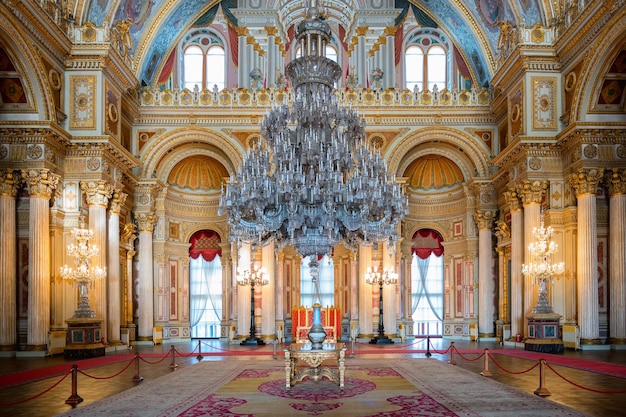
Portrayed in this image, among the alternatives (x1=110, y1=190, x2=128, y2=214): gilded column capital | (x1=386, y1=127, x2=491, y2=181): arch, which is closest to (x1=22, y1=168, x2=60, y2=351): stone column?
(x1=110, y1=190, x2=128, y2=214): gilded column capital

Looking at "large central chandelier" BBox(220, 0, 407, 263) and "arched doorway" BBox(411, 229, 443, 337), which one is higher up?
"large central chandelier" BBox(220, 0, 407, 263)

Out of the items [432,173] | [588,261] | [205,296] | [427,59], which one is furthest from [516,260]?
[205,296]

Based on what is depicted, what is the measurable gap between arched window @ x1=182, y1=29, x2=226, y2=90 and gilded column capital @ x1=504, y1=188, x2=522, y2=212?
12.6 metres

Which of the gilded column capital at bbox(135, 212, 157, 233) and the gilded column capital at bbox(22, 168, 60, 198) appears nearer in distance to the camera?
the gilded column capital at bbox(22, 168, 60, 198)

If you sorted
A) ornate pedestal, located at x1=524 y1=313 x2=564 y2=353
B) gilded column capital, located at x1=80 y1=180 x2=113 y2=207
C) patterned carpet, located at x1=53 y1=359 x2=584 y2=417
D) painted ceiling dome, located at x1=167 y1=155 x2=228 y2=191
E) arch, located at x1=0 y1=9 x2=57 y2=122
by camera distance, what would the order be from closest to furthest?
patterned carpet, located at x1=53 y1=359 x2=584 y2=417 < arch, located at x1=0 y1=9 x2=57 y2=122 < ornate pedestal, located at x1=524 y1=313 x2=564 y2=353 < gilded column capital, located at x1=80 y1=180 x2=113 y2=207 < painted ceiling dome, located at x1=167 y1=155 x2=228 y2=191

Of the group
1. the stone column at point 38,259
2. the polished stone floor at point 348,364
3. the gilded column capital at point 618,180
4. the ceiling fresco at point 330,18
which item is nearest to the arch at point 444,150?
the ceiling fresco at point 330,18

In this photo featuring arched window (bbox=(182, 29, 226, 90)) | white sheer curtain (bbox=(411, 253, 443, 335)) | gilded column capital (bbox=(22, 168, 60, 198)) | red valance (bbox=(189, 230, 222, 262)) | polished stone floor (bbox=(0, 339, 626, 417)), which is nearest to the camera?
polished stone floor (bbox=(0, 339, 626, 417))

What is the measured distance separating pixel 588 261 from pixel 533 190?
2.86m

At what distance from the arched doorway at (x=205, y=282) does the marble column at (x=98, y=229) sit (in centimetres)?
760

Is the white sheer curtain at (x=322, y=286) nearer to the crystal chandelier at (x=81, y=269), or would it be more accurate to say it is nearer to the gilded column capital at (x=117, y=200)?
the gilded column capital at (x=117, y=200)

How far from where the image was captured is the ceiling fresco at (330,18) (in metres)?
26.4

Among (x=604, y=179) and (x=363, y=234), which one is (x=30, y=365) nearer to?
(x=363, y=234)

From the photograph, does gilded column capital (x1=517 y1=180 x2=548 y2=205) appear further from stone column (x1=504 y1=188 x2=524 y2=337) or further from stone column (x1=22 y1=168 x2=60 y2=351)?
stone column (x1=22 y1=168 x2=60 y2=351)

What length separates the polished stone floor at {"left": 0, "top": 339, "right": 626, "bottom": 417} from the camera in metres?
11.1
